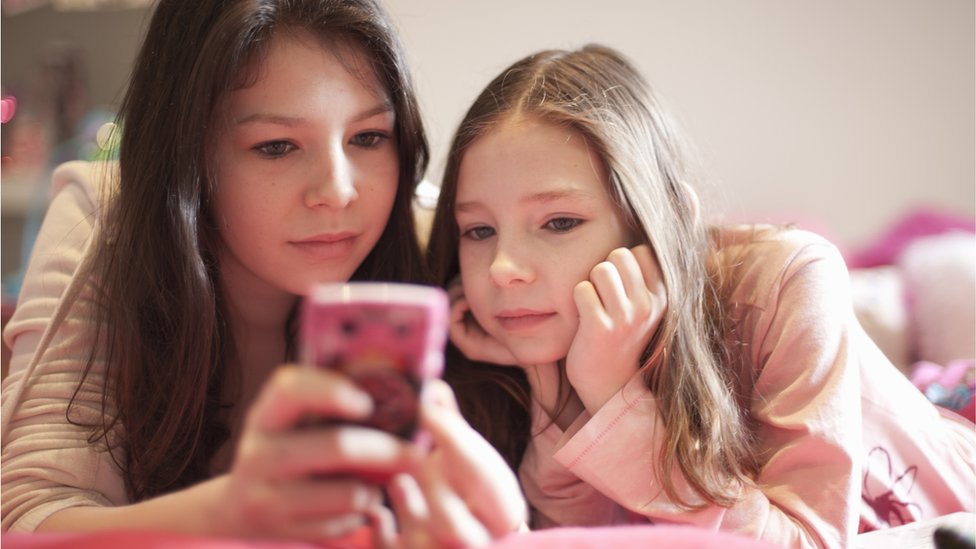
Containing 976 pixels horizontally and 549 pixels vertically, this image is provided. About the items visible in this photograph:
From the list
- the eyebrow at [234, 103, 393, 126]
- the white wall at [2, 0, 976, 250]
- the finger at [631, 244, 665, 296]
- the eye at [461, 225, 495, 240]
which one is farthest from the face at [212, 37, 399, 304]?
the white wall at [2, 0, 976, 250]

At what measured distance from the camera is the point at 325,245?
3.47 feet

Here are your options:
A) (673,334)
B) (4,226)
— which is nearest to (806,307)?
(673,334)

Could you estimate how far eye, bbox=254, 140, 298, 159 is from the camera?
1016 mm

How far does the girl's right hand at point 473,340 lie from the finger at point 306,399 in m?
0.55

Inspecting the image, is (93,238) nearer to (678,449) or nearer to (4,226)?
(678,449)

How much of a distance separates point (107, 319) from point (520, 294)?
0.48 metres

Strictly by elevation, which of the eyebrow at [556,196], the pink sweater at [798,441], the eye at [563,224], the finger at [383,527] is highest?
the eyebrow at [556,196]

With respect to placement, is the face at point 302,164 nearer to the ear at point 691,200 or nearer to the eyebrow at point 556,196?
the eyebrow at point 556,196

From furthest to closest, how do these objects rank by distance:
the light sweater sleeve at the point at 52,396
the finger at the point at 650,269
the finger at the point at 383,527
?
the finger at the point at 650,269
the light sweater sleeve at the point at 52,396
the finger at the point at 383,527

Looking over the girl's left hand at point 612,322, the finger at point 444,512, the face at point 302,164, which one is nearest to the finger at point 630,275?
the girl's left hand at point 612,322

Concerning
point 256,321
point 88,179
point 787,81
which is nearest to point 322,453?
point 256,321

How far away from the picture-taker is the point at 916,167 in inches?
86.6

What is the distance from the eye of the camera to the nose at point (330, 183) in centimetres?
98

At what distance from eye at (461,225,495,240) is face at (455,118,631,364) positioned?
0.05 feet
